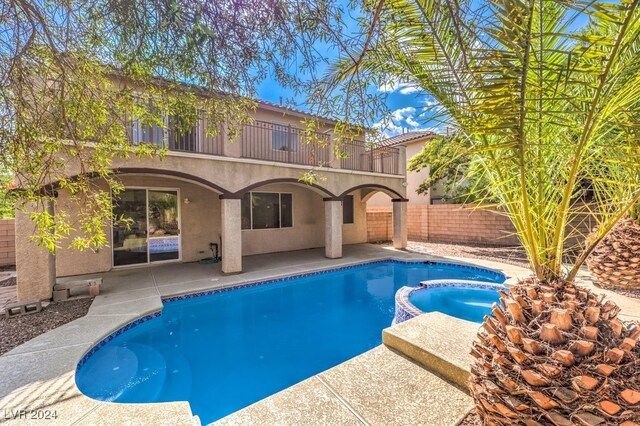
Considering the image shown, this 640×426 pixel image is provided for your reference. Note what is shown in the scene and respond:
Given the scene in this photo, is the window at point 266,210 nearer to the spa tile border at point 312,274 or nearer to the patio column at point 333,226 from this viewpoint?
the patio column at point 333,226

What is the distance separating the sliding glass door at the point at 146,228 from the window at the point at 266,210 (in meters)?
3.05

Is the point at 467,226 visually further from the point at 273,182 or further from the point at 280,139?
the point at 273,182

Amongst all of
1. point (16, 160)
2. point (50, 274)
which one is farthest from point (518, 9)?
point (50, 274)

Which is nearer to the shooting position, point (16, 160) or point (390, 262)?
point (16, 160)

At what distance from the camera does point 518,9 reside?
1.75m

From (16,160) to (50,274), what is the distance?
5153 mm

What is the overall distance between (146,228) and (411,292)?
985cm

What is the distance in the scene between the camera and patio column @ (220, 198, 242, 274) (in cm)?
963

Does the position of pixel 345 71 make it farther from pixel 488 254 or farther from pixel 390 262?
pixel 488 254

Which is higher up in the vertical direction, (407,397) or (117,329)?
(407,397)

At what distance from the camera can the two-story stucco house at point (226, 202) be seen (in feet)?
27.7

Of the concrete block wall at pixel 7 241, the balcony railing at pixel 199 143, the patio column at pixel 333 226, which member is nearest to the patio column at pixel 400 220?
the patio column at pixel 333 226

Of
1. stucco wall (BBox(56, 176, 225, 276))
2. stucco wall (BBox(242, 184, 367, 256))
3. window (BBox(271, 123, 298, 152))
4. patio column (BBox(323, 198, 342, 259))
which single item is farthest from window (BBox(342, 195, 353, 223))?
stucco wall (BBox(56, 176, 225, 276))

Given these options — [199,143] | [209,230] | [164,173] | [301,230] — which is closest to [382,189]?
[301,230]
